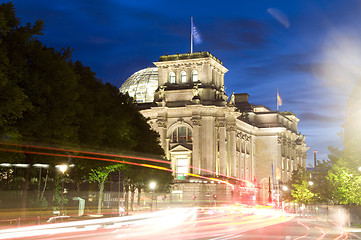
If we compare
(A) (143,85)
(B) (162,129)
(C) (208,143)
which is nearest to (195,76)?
(B) (162,129)

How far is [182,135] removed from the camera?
5172 inches

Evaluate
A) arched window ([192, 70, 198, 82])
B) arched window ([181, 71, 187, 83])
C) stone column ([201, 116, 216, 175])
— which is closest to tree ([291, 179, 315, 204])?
stone column ([201, 116, 216, 175])

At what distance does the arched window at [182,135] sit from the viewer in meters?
130

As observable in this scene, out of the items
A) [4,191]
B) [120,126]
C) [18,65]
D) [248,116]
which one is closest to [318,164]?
[120,126]

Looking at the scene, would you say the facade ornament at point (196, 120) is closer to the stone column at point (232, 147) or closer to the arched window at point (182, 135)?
the arched window at point (182, 135)

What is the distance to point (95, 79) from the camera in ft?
214

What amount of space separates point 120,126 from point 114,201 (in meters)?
9.14

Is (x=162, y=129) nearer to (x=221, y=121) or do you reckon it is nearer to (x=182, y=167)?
(x=182, y=167)

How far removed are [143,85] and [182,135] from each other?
111 feet

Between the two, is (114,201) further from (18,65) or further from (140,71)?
(140,71)

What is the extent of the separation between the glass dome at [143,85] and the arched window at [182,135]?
26.8 metres

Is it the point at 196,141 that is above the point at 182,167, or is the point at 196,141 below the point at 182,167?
above

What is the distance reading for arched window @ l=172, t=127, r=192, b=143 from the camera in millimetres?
130500

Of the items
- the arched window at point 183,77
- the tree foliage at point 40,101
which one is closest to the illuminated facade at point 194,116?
the arched window at point 183,77
